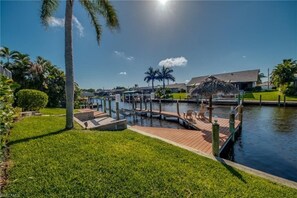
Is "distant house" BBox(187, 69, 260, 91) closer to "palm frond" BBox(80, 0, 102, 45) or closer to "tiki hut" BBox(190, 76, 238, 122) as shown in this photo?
"tiki hut" BBox(190, 76, 238, 122)

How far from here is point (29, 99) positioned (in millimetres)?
11453

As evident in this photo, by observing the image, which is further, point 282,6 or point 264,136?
point 282,6

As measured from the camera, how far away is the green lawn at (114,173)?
3420mm

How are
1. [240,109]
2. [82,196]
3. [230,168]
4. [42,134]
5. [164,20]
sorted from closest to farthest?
[82,196]
[230,168]
[42,134]
[240,109]
[164,20]

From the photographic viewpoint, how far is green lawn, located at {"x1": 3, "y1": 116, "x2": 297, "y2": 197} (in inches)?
135

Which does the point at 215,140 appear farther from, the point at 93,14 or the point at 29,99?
the point at 29,99

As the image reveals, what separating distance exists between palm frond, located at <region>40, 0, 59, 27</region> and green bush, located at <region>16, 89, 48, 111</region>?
267 inches

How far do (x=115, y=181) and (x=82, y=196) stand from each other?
0.72 meters

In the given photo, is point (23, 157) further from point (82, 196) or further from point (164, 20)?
point (164, 20)

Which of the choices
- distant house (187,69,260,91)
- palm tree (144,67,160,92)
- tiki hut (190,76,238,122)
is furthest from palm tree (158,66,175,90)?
tiki hut (190,76,238,122)

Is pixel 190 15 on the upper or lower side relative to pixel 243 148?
upper

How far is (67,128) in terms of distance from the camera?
273 inches

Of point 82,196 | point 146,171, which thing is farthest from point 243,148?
point 82,196

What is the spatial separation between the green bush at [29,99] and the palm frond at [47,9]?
267 inches
